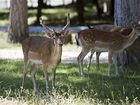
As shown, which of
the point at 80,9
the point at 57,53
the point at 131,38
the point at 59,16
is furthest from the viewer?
the point at 59,16

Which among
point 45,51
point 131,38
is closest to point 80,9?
point 131,38

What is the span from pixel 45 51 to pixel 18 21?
10.1m

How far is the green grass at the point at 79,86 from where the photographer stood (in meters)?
10.3

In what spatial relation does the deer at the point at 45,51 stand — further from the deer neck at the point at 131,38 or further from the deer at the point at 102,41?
the deer neck at the point at 131,38

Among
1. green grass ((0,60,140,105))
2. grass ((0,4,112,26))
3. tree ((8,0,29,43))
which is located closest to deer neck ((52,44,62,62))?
green grass ((0,60,140,105))

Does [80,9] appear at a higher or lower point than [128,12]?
lower

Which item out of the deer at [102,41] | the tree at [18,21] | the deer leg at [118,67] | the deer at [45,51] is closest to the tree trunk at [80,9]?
the tree at [18,21]

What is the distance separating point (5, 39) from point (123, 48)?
9.53 m

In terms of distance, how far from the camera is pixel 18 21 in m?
21.3

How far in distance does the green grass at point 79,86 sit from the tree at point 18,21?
6045 mm

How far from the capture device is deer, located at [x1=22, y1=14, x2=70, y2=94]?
35.5 feet

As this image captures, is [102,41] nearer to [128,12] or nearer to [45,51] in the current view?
[128,12]

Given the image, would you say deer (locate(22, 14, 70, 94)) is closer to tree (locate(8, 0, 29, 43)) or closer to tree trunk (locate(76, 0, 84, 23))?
tree (locate(8, 0, 29, 43))

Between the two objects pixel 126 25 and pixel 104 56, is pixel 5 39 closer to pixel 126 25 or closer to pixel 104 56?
pixel 104 56
